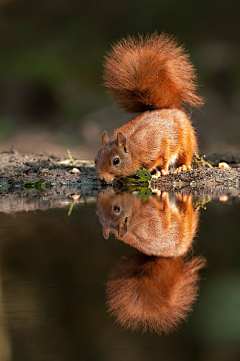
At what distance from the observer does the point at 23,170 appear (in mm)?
7141

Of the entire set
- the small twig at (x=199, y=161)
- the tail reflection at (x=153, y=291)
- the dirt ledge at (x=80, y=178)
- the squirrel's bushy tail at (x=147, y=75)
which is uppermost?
the squirrel's bushy tail at (x=147, y=75)

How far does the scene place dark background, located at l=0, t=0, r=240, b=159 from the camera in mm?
10633

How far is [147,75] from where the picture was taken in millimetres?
6594

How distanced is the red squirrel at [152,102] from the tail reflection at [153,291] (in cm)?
341

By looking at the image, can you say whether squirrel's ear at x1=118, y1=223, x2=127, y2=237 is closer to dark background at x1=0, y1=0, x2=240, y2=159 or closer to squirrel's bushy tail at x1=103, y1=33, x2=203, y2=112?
squirrel's bushy tail at x1=103, y1=33, x2=203, y2=112

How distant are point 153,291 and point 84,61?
9.90 metres

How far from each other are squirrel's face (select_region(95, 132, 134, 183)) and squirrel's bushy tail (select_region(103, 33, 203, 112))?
0.70 m

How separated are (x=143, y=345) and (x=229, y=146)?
7.96m

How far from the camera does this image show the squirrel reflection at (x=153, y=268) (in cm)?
222

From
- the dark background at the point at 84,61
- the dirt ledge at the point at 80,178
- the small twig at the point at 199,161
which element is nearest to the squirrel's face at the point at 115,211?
the dirt ledge at the point at 80,178

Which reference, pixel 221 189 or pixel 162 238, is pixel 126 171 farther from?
pixel 162 238

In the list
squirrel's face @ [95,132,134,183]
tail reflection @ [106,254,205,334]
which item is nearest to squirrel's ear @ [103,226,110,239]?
tail reflection @ [106,254,205,334]

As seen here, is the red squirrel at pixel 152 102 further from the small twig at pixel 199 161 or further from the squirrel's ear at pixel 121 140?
the small twig at pixel 199 161

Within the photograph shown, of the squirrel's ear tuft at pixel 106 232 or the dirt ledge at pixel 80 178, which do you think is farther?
the dirt ledge at pixel 80 178
